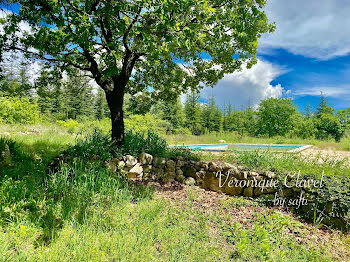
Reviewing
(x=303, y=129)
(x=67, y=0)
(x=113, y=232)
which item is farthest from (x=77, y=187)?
(x=303, y=129)

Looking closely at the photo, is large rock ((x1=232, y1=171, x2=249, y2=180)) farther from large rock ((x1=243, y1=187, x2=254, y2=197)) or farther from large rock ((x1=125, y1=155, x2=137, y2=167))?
large rock ((x1=125, y1=155, x2=137, y2=167))

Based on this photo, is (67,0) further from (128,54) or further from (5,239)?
(5,239)

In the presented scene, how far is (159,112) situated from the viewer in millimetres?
27500

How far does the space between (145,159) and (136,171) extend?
0.39 metres

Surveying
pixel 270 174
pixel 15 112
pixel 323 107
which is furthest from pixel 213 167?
pixel 323 107

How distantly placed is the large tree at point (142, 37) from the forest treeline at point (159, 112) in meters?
0.81

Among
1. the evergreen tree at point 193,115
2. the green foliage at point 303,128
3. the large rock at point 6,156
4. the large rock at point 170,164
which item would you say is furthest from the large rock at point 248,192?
the evergreen tree at point 193,115

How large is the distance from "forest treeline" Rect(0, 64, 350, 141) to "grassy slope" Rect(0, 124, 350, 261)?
10.3 ft

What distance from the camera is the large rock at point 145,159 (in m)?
5.07

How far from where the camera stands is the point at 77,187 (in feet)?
10.5

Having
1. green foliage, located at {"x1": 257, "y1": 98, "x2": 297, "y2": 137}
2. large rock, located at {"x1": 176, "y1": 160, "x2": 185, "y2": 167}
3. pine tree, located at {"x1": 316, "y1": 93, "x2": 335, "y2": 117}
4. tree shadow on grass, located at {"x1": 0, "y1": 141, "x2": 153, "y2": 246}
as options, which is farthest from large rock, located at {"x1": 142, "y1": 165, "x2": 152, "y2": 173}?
pine tree, located at {"x1": 316, "y1": 93, "x2": 335, "y2": 117}

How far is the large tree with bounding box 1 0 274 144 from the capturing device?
2.84 metres

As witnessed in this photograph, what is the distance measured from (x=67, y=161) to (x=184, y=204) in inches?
105

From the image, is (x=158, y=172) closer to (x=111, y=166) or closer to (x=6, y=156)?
(x=111, y=166)
